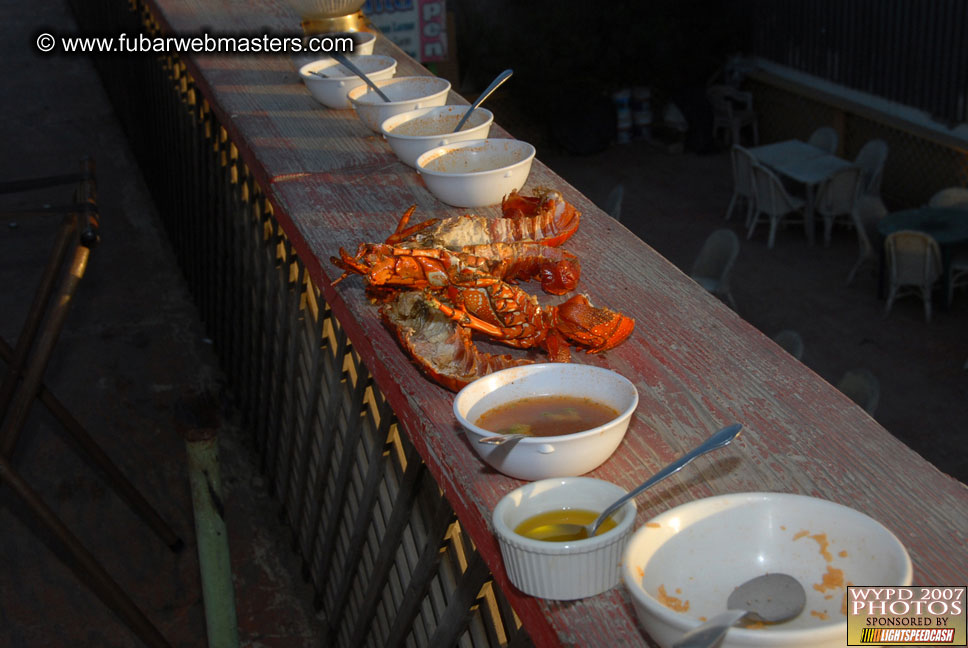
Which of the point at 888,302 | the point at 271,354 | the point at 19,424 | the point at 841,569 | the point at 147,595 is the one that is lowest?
the point at 888,302

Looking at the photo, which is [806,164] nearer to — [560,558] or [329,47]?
[329,47]

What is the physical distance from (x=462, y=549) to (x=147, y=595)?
2.04 meters

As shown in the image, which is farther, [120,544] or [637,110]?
[637,110]

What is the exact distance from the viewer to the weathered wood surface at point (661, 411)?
1.09 meters

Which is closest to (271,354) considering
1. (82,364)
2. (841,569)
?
(82,364)

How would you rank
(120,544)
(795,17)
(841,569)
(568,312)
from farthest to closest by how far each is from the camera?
(795,17), (120,544), (568,312), (841,569)

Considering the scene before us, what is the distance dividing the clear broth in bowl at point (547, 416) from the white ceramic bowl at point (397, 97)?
52.7 inches

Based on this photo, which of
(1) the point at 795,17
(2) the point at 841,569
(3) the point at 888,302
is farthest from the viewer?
(1) the point at 795,17

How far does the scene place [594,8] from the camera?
11.4 meters

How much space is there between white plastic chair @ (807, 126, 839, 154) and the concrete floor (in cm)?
Answer: 83

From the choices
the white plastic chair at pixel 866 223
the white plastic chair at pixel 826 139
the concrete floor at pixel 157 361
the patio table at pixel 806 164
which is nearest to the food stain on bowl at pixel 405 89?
the concrete floor at pixel 157 361

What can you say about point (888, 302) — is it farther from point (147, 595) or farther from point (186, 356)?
point (147, 595)

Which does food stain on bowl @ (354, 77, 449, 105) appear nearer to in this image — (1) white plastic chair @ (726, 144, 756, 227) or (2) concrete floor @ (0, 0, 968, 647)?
(2) concrete floor @ (0, 0, 968, 647)

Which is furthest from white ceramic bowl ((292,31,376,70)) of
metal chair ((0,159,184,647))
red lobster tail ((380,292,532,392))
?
red lobster tail ((380,292,532,392))
